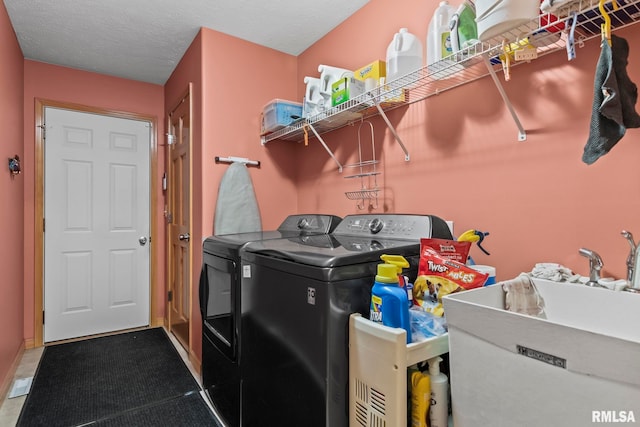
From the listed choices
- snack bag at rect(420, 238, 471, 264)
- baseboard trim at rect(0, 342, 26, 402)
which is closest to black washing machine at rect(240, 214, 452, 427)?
snack bag at rect(420, 238, 471, 264)

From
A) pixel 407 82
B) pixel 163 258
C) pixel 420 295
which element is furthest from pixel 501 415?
pixel 163 258

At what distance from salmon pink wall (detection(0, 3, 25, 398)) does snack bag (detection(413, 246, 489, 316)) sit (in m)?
2.45

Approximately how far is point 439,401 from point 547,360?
41cm

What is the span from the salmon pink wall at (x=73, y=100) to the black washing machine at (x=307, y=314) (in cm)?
233

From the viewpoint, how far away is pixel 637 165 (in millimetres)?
1046

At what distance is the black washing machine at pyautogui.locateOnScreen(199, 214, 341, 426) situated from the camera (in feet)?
5.34

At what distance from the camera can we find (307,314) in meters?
1.15

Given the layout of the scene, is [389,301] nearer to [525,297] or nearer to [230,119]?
[525,297]

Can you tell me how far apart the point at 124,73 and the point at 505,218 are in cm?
338

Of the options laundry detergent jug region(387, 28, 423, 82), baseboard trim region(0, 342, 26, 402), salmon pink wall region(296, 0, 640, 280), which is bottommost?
baseboard trim region(0, 342, 26, 402)

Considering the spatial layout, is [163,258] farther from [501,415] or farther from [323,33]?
[501,415]

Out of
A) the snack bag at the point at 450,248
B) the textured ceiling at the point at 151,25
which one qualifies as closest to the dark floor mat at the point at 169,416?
the snack bag at the point at 450,248

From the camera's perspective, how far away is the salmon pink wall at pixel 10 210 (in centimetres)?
211

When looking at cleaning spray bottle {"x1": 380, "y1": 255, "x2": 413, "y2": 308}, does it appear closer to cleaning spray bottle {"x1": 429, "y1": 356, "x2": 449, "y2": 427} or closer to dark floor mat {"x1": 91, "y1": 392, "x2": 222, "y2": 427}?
cleaning spray bottle {"x1": 429, "y1": 356, "x2": 449, "y2": 427}
